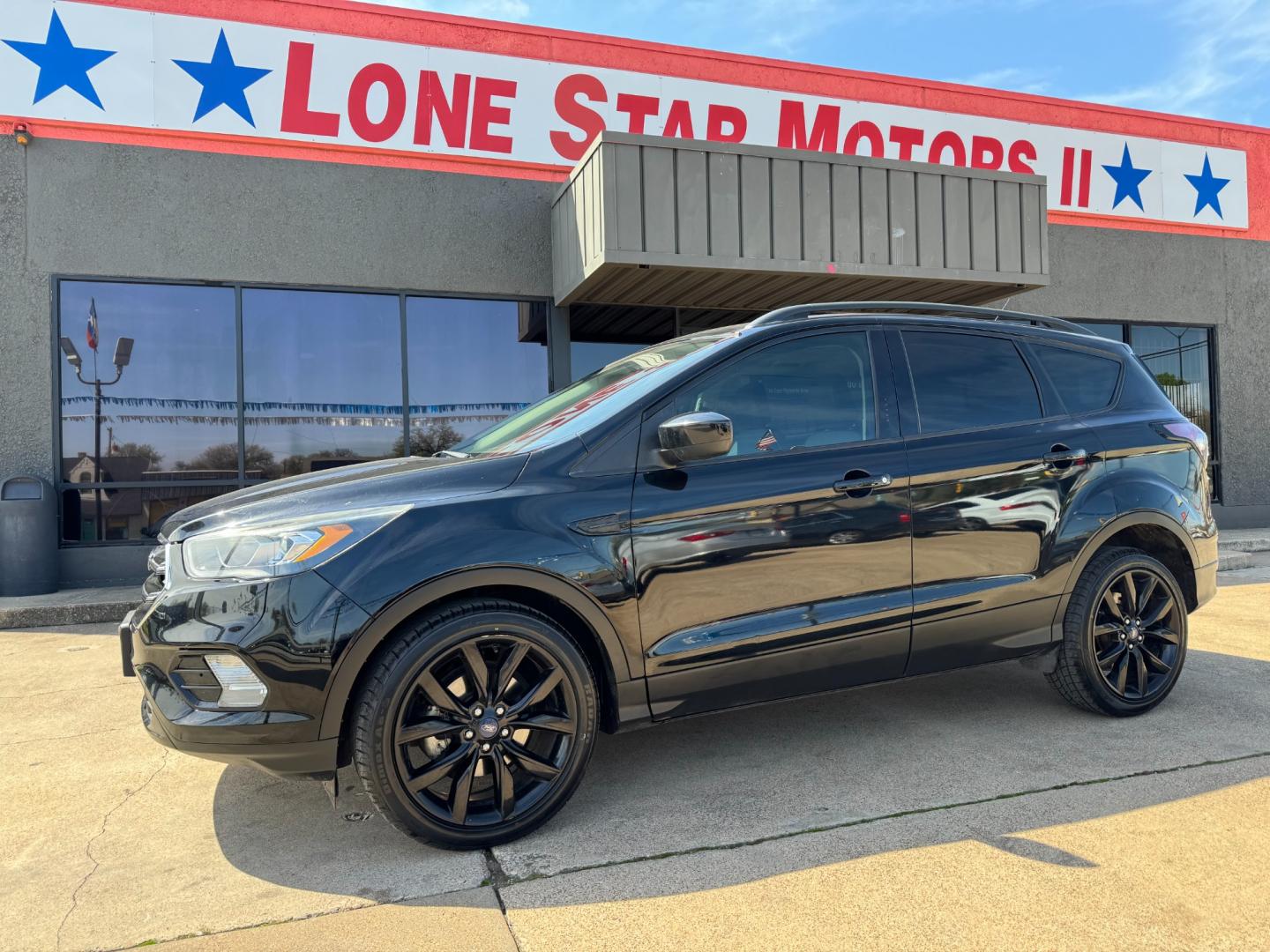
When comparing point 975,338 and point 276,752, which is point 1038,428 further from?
point 276,752

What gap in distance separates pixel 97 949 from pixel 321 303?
285 inches

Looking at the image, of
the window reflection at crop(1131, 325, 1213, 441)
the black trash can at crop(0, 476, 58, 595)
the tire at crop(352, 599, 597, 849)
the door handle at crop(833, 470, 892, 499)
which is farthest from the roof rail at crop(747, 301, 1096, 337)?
the window reflection at crop(1131, 325, 1213, 441)

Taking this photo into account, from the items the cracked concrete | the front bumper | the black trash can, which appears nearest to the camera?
the cracked concrete

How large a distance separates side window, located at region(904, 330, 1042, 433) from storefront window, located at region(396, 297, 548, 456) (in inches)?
228

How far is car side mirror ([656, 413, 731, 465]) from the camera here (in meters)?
2.93

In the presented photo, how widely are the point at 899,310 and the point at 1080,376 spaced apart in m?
0.98

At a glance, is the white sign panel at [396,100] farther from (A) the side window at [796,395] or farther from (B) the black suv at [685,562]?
(A) the side window at [796,395]

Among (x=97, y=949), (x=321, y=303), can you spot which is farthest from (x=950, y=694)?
(x=321, y=303)

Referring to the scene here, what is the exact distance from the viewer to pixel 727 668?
3.08m

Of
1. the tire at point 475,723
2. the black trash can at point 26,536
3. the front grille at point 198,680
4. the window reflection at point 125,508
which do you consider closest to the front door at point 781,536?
the tire at point 475,723

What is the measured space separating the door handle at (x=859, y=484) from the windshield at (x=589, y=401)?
2.38 feet

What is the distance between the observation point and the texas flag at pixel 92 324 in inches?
322

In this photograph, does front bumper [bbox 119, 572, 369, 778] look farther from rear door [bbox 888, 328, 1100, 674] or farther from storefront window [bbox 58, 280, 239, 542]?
storefront window [bbox 58, 280, 239, 542]

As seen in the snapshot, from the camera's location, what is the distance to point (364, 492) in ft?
9.40
